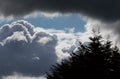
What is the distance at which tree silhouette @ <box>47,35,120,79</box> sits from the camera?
3181 cm

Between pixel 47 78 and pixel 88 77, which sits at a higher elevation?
pixel 47 78

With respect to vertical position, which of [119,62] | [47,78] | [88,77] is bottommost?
[88,77]

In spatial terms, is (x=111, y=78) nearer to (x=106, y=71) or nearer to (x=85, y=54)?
(x=106, y=71)

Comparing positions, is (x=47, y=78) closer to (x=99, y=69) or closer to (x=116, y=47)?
(x=116, y=47)

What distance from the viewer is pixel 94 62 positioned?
106 ft

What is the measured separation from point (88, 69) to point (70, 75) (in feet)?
6.10

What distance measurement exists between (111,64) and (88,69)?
2259mm

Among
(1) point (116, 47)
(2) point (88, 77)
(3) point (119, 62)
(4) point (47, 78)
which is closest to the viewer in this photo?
(2) point (88, 77)

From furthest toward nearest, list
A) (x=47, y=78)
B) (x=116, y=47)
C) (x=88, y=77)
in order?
(x=47, y=78) → (x=116, y=47) → (x=88, y=77)

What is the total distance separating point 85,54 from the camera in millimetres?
34188

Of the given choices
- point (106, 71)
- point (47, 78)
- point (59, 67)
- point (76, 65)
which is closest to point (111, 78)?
point (106, 71)

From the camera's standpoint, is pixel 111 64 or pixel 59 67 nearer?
pixel 111 64

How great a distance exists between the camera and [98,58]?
3294 cm

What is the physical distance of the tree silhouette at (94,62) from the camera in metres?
31.8
